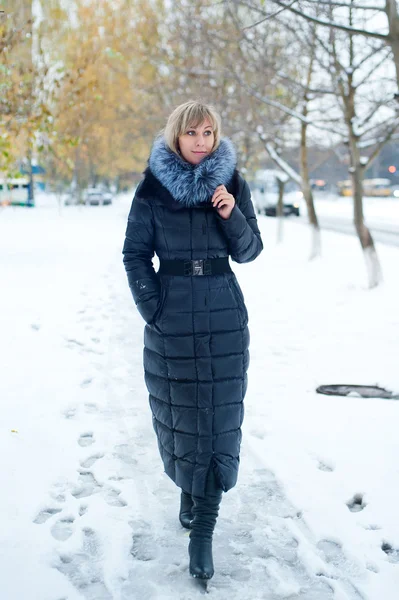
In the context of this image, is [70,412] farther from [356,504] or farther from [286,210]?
[286,210]

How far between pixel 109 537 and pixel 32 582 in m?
0.48

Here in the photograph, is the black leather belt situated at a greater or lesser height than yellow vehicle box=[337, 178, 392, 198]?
greater

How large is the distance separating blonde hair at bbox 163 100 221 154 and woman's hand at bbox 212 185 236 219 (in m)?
0.24

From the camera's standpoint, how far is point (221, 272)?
302 cm

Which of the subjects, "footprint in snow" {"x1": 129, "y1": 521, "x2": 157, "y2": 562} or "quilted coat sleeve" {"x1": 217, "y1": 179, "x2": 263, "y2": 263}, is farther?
"footprint in snow" {"x1": 129, "y1": 521, "x2": 157, "y2": 562}

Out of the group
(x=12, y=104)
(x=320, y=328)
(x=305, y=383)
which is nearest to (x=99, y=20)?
(x=12, y=104)

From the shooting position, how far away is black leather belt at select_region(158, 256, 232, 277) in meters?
2.96

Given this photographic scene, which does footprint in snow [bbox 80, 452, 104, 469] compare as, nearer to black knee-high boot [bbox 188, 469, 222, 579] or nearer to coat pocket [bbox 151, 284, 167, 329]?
black knee-high boot [bbox 188, 469, 222, 579]

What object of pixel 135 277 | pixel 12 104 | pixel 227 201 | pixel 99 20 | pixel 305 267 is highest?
pixel 99 20

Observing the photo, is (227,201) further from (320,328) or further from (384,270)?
(384,270)

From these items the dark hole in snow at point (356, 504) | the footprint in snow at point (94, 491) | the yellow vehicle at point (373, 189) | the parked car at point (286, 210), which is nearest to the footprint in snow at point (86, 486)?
the footprint in snow at point (94, 491)

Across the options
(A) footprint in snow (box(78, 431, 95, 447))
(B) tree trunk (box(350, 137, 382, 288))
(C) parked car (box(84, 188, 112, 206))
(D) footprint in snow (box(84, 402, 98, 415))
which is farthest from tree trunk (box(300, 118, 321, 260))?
(C) parked car (box(84, 188, 112, 206))

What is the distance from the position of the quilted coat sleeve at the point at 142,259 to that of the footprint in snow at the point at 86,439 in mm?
1770

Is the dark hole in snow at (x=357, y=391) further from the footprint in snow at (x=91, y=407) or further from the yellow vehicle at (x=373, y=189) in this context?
the yellow vehicle at (x=373, y=189)
